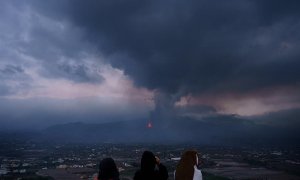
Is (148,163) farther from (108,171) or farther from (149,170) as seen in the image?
(108,171)

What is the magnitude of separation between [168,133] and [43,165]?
133916 millimetres

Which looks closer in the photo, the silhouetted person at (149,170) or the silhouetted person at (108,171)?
the silhouetted person at (108,171)

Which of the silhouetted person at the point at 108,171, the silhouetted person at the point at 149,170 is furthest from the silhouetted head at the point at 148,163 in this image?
the silhouetted person at the point at 108,171

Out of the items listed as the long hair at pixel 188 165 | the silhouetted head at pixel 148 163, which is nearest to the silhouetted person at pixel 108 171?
the silhouetted head at pixel 148 163

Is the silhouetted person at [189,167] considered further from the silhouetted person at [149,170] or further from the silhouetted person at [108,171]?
the silhouetted person at [108,171]

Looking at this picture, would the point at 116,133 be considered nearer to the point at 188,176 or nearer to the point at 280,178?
the point at 280,178

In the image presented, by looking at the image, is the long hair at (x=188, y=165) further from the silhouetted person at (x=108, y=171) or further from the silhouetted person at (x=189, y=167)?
the silhouetted person at (x=108, y=171)

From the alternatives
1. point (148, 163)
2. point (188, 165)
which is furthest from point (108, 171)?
point (188, 165)

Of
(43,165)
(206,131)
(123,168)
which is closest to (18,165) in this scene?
(43,165)

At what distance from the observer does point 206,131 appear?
194 m

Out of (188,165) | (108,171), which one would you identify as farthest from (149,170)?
(108,171)

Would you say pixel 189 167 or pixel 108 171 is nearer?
pixel 108 171

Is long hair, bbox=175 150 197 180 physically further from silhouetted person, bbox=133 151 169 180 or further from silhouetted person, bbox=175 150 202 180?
silhouetted person, bbox=133 151 169 180

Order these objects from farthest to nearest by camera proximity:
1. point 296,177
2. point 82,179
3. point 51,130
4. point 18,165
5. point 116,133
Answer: point 51,130 → point 116,133 → point 18,165 → point 296,177 → point 82,179
